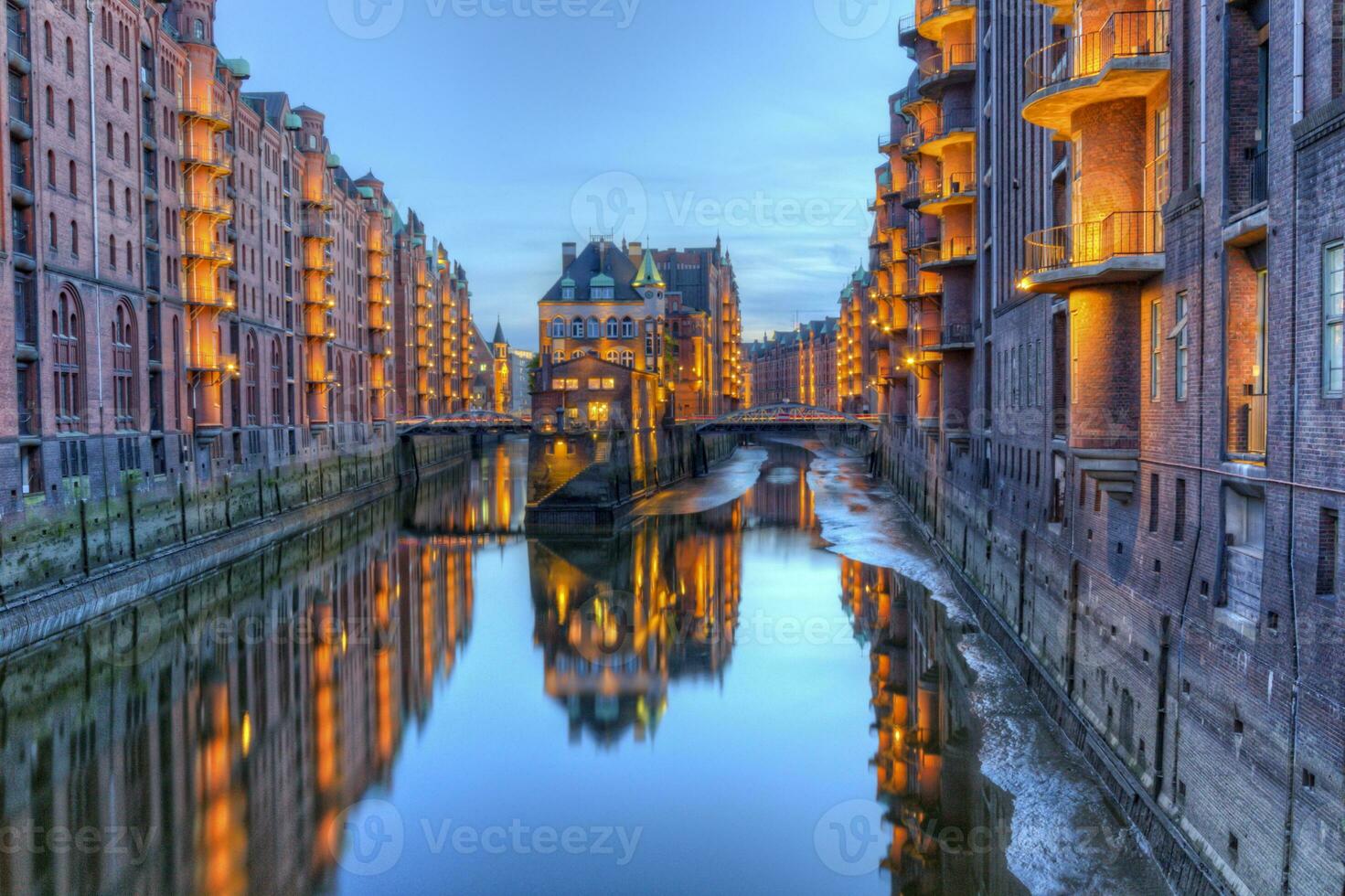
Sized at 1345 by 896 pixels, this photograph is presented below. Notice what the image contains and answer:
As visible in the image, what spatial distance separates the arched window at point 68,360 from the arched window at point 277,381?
65.9 feet

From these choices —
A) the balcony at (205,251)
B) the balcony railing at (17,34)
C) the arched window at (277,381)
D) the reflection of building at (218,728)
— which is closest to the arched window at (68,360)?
the reflection of building at (218,728)

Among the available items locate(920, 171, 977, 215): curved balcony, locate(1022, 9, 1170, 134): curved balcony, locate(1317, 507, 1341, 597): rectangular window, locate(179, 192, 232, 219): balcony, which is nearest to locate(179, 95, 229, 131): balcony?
locate(179, 192, 232, 219): balcony

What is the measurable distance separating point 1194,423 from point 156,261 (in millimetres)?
34442

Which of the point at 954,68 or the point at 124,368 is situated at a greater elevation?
the point at 954,68

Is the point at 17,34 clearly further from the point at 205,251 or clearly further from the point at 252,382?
the point at 252,382

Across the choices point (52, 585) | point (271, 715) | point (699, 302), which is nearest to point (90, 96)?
point (52, 585)

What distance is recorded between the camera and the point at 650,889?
45.5ft

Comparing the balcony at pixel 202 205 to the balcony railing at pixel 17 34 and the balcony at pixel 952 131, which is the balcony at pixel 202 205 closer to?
the balcony railing at pixel 17 34

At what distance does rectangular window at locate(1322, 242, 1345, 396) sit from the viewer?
29.8ft

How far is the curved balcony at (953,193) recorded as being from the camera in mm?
33031

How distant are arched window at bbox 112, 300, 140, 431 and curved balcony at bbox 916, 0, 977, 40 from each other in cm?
2705

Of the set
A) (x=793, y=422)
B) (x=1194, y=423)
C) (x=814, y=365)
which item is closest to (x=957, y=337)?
(x=1194, y=423)

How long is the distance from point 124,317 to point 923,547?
2824 cm

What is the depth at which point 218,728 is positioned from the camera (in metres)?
19.6
